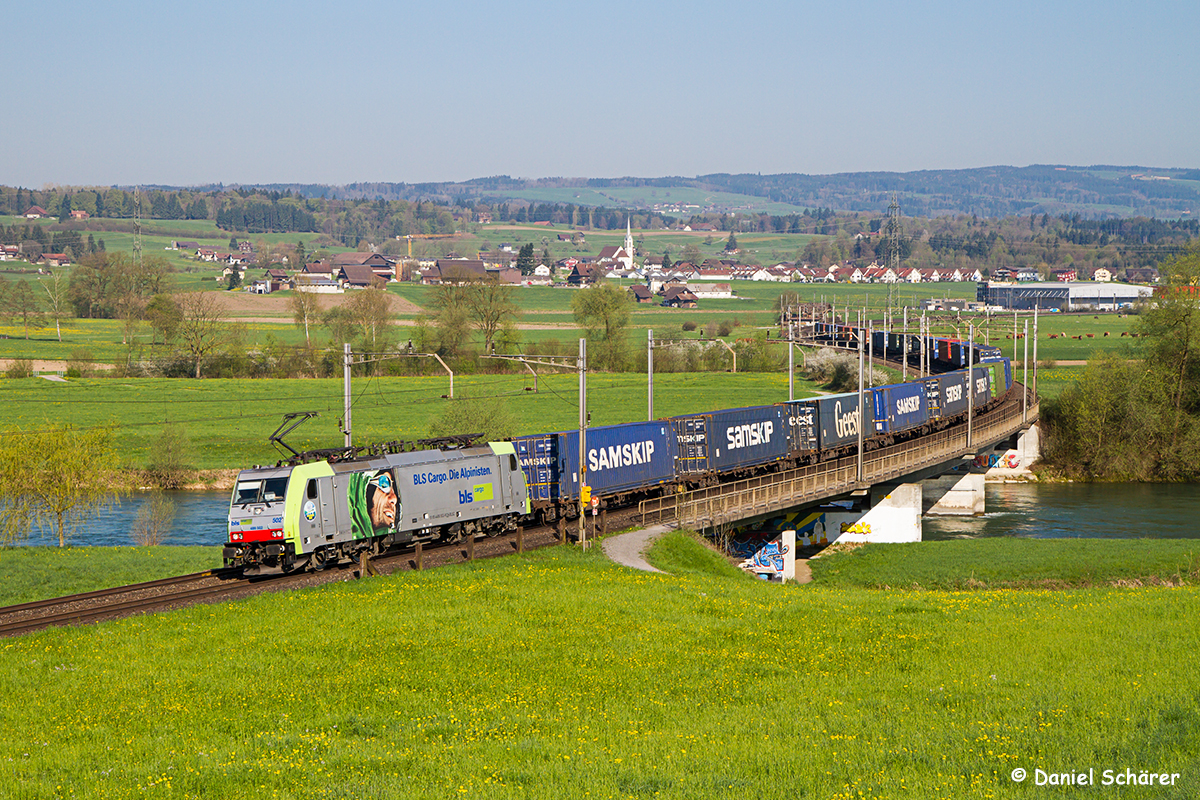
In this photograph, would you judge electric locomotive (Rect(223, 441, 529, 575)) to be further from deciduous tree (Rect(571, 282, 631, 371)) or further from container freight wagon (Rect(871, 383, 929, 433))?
deciduous tree (Rect(571, 282, 631, 371))

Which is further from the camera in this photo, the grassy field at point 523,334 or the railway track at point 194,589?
the grassy field at point 523,334

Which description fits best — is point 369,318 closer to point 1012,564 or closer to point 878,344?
point 878,344

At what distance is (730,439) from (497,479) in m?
16.1

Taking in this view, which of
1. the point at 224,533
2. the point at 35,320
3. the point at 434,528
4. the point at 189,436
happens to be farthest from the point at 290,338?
the point at 434,528

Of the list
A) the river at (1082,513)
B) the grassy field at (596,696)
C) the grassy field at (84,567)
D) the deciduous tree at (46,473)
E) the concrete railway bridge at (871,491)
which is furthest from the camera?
the river at (1082,513)

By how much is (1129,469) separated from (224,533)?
68964 mm

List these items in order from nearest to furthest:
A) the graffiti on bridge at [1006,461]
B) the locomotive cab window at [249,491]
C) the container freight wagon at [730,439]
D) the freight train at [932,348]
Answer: the locomotive cab window at [249,491], the container freight wagon at [730,439], the graffiti on bridge at [1006,461], the freight train at [932,348]

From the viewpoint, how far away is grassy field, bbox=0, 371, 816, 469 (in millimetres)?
84062

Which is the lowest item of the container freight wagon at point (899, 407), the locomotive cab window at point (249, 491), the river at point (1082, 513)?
the river at point (1082, 513)

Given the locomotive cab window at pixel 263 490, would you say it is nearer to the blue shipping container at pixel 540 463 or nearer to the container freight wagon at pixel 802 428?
the blue shipping container at pixel 540 463

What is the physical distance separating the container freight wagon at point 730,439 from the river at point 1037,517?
15977 millimetres

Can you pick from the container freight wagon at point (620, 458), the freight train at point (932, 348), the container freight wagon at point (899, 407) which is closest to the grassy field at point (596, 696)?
the container freight wagon at point (620, 458)

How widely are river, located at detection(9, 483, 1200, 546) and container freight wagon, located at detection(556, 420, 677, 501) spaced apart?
888 inches

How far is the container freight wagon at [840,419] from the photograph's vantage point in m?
59.8
